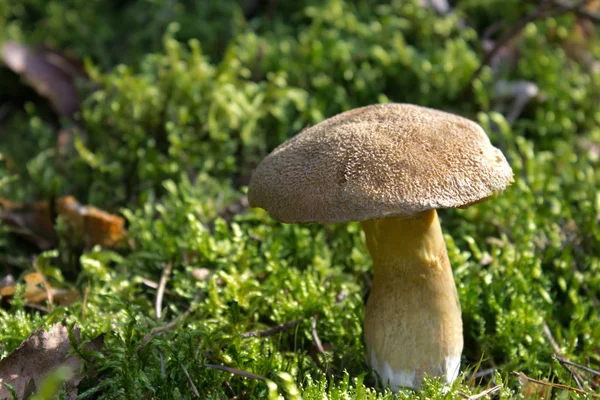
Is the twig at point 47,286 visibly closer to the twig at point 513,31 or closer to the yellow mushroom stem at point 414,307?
the yellow mushroom stem at point 414,307

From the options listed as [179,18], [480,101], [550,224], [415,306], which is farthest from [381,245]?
[179,18]

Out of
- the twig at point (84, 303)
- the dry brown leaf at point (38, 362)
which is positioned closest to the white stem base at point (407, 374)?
the dry brown leaf at point (38, 362)

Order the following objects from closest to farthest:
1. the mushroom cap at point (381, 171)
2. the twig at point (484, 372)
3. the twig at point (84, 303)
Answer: the mushroom cap at point (381, 171), the twig at point (484, 372), the twig at point (84, 303)

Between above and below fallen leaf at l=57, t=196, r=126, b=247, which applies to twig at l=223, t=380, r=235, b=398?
below

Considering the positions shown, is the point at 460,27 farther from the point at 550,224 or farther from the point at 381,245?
the point at 381,245

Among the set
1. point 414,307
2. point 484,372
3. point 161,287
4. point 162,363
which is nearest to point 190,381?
point 162,363

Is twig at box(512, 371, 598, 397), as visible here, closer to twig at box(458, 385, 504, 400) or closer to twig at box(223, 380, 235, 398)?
twig at box(458, 385, 504, 400)

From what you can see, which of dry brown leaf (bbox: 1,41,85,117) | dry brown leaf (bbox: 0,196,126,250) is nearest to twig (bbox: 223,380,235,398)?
dry brown leaf (bbox: 0,196,126,250)
